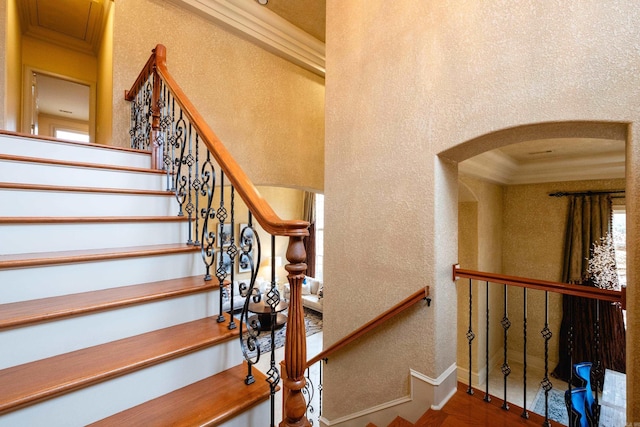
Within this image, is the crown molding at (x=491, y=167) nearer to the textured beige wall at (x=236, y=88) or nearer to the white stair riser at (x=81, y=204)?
the textured beige wall at (x=236, y=88)

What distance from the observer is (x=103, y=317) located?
1300 mm

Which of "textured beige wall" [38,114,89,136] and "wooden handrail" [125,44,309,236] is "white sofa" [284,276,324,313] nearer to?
"wooden handrail" [125,44,309,236]

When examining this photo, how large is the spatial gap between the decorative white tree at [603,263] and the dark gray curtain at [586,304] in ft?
0.20

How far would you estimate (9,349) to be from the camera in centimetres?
111

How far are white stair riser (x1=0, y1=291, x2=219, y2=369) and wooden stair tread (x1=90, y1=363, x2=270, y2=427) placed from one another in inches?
13.7

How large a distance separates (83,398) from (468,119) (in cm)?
246

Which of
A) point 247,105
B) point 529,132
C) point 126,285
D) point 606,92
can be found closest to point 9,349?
point 126,285

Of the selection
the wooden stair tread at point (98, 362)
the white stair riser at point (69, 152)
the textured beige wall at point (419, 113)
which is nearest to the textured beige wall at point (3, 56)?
the white stair riser at point (69, 152)

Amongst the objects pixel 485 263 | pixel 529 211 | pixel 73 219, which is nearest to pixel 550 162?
pixel 529 211

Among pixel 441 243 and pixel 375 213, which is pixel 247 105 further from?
pixel 441 243

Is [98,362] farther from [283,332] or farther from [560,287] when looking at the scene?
[283,332]

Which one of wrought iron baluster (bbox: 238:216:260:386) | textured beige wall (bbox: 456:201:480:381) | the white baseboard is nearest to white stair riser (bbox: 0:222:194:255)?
wrought iron baluster (bbox: 238:216:260:386)

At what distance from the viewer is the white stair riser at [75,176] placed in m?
1.82

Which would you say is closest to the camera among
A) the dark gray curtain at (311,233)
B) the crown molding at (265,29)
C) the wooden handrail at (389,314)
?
the wooden handrail at (389,314)
